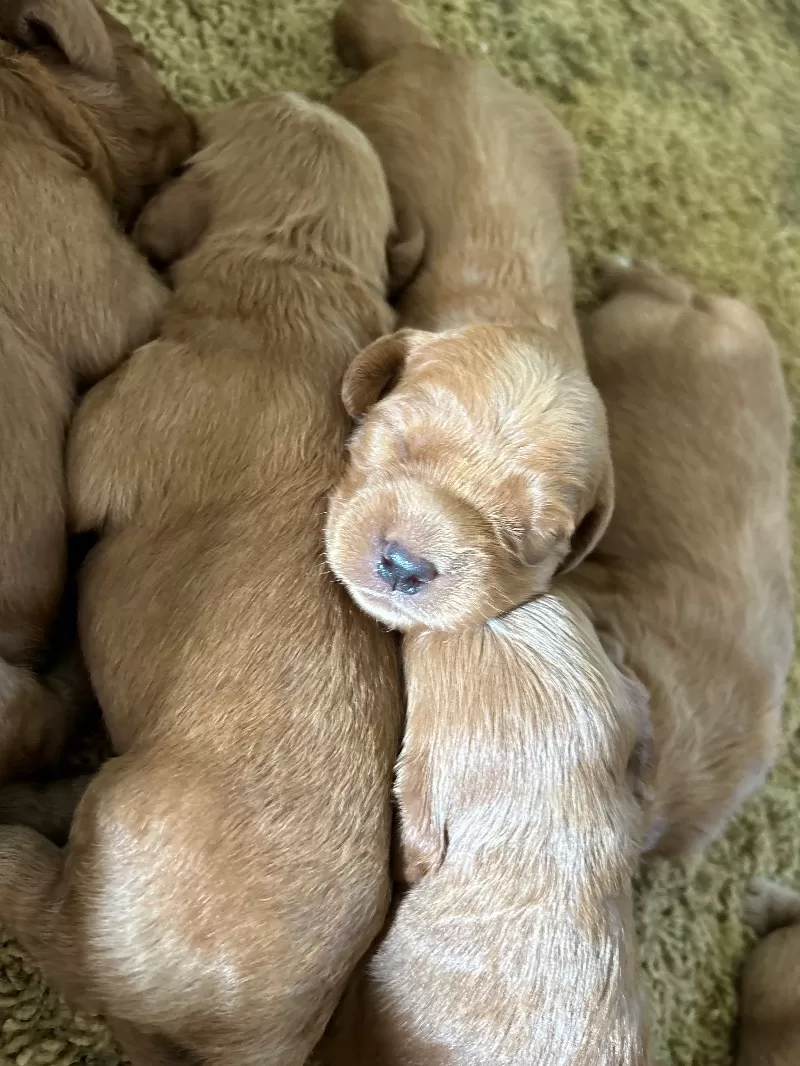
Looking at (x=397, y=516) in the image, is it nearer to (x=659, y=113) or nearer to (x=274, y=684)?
(x=274, y=684)

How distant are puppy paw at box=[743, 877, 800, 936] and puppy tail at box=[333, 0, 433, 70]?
233 cm

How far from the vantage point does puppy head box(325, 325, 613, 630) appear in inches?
73.0

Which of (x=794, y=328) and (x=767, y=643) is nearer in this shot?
(x=767, y=643)

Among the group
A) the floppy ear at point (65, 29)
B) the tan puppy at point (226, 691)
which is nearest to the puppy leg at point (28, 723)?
the tan puppy at point (226, 691)

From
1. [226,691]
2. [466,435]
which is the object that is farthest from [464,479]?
[226,691]

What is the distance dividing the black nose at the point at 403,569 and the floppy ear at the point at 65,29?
4.06 feet

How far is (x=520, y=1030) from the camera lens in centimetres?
189

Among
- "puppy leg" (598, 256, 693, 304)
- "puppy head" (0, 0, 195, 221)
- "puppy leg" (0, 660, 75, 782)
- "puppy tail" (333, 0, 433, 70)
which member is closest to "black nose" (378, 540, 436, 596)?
"puppy leg" (0, 660, 75, 782)

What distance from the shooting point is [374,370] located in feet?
6.72

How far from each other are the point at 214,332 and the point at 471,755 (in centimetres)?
95

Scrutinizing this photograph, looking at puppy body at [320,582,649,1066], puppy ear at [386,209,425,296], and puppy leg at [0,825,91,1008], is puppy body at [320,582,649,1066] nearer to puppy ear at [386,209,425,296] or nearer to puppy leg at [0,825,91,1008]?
puppy leg at [0,825,91,1008]

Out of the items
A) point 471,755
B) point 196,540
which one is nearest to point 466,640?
point 471,755

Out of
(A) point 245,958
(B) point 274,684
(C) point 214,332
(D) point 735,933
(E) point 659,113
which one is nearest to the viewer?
(A) point 245,958

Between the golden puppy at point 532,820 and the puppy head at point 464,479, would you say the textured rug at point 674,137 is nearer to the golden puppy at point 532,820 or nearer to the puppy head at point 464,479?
the golden puppy at point 532,820
